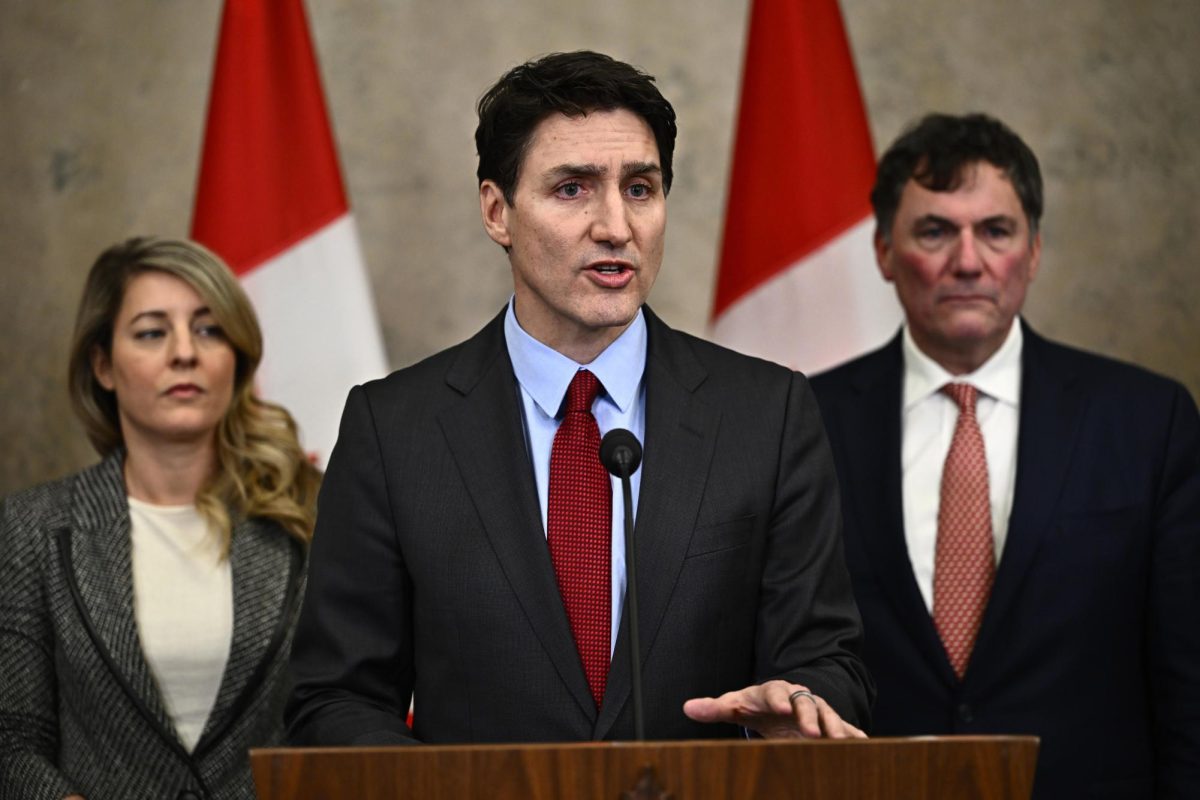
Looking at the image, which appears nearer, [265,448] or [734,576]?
[734,576]

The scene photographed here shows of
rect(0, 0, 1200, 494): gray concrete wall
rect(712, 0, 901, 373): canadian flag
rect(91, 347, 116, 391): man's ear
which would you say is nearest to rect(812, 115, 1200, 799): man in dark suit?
rect(712, 0, 901, 373): canadian flag

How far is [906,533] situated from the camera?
2.79 metres

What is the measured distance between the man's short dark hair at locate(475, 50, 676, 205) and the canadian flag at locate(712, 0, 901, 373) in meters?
1.44

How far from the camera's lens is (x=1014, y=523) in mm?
2689

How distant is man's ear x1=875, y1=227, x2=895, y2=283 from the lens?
313cm

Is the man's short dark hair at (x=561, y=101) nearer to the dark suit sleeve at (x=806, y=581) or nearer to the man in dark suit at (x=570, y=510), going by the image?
the man in dark suit at (x=570, y=510)

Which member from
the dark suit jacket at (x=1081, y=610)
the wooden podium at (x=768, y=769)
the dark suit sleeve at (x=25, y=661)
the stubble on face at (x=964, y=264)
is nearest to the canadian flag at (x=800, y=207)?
the stubble on face at (x=964, y=264)

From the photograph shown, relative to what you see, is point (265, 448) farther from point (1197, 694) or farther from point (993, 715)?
point (1197, 694)

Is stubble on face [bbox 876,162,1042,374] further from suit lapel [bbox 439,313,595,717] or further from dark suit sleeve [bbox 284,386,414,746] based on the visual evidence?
dark suit sleeve [bbox 284,386,414,746]

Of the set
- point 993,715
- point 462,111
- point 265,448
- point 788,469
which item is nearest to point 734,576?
point 788,469

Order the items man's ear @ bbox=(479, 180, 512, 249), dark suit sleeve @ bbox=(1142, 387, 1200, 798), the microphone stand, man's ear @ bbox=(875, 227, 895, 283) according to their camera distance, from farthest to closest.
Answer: man's ear @ bbox=(875, 227, 895, 283)
dark suit sleeve @ bbox=(1142, 387, 1200, 798)
man's ear @ bbox=(479, 180, 512, 249)
the microphone stand

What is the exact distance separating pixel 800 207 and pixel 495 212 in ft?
5.03

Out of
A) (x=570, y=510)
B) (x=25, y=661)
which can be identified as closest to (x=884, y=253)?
(x=570, y=510)

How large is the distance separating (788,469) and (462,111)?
86.9 inches
